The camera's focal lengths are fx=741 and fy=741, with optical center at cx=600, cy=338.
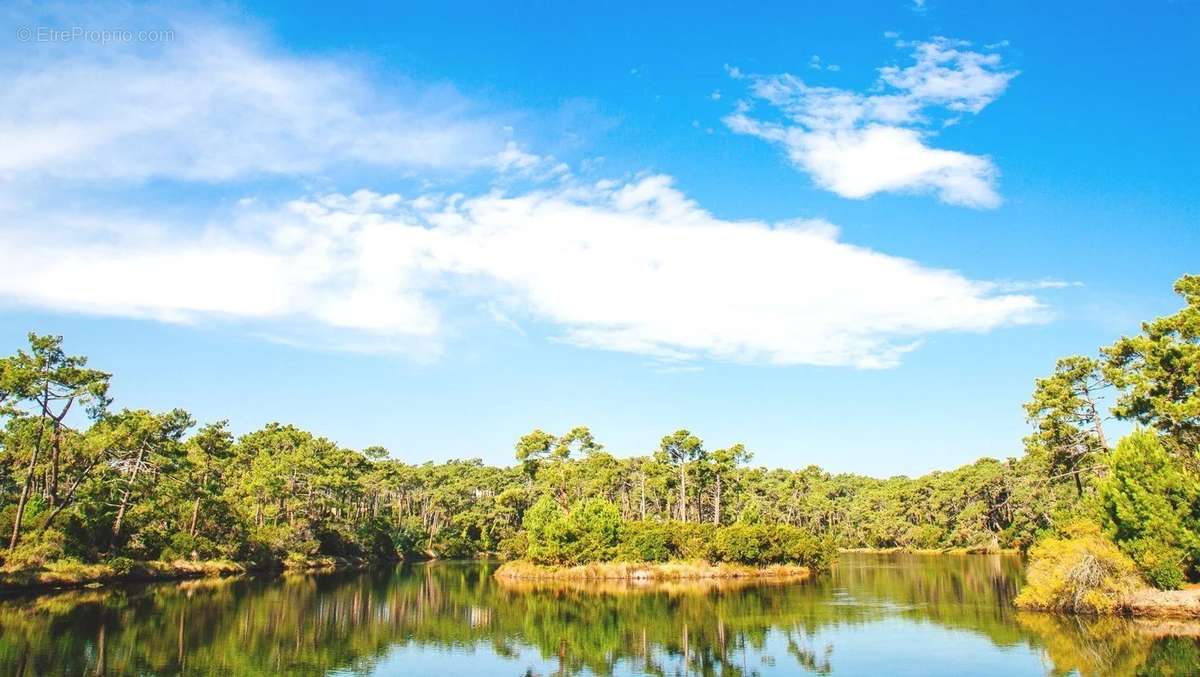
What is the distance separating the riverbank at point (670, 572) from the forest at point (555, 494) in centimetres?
101

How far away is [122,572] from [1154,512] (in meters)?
60.6

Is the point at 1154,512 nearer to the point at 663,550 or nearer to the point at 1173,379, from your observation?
the point at 1173,379

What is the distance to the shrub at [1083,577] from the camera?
31328mm

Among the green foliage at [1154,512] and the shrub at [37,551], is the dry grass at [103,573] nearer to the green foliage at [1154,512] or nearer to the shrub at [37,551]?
the shrub at [37,551]

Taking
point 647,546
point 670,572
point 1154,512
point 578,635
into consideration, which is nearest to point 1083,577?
point 1154,512

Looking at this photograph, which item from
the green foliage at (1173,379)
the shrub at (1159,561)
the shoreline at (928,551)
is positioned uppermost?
the green foliage at (1173,379)

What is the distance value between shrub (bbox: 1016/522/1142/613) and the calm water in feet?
4.20

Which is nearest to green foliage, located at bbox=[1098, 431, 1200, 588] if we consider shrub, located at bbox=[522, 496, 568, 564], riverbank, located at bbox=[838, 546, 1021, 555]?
shrub, located at bbox=[522, 496, 568, 564]

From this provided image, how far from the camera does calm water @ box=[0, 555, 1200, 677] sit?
78.9 ft

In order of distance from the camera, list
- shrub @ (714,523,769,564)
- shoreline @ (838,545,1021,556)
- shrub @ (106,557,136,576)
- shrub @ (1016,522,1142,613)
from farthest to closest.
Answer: shoreline @ (838,545,1021,556), shrub @ (714,523,769,564), shrub @ (106,557,136,576), shrub @ (1016,522,1142,613)

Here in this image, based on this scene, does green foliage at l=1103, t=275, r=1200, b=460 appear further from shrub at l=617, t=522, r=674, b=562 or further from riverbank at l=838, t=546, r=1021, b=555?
riverbank at l=838, t=546, r=1021, b=555

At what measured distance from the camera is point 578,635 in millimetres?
31609

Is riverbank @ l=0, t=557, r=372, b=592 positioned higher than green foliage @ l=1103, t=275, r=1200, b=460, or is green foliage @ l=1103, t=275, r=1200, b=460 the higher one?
green foliage @ l=1103, t=275, r=1200, b=460

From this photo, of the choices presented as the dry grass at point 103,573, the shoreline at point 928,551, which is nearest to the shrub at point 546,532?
the dry grass at point 103,573
